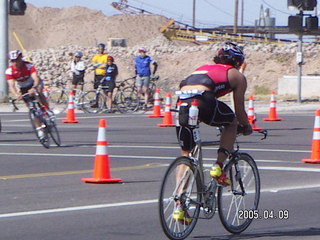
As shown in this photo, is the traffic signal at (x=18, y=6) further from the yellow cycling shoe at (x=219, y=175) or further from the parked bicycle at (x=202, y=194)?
the yellow cycling shoe at (x=219, y=175)

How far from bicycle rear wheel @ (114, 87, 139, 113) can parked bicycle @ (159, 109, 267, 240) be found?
62.8ft

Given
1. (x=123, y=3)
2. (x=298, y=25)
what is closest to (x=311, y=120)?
(x=298, y=25)

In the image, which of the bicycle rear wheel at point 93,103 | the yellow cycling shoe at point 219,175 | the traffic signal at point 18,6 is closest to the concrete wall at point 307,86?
the bicycle rear wheel at point 93,103

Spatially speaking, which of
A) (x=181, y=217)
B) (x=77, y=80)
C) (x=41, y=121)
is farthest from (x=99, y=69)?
(x=181, y=217)

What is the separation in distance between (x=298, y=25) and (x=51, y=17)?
103264mm

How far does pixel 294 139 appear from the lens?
64.3ft

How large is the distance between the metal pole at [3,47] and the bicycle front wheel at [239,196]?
2346cm

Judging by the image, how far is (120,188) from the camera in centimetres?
1203

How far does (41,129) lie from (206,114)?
9.06 metres

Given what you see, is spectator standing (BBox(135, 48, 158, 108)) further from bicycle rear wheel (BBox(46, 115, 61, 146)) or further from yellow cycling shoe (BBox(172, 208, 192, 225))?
yellow cycling shoe (BBox(172, 208, 192, 225))

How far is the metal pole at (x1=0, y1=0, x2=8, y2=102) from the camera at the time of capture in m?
31.9

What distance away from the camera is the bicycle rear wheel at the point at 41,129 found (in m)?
17.1

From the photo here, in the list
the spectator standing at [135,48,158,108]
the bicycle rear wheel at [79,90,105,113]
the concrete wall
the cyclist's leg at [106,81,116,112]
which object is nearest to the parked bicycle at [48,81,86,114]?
the bicycle rear wheel at [79,90,105,113]

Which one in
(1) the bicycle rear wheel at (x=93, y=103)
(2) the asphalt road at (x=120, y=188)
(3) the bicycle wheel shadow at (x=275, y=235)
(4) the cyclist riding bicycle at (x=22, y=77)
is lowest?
(1) the bicycle rear wheel at (x=93, y=103)
